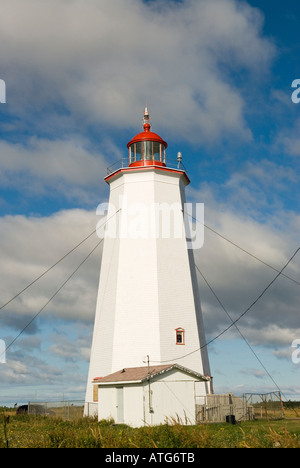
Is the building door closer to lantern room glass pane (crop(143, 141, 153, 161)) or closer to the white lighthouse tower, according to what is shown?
the white lighthouse tower

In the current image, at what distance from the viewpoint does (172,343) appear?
94.4 feet

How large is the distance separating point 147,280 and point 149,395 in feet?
23.0

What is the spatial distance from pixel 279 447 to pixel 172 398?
14.8 metres

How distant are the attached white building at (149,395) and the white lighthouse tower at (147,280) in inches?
75.6

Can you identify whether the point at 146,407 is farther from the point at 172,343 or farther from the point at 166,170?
the point at 166,170

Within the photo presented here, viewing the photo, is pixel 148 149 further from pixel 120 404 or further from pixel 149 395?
pixel 120 404

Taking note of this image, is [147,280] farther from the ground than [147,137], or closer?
closer

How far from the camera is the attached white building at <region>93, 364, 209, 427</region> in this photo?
24891mm

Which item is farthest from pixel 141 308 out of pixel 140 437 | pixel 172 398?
pixel 140 437

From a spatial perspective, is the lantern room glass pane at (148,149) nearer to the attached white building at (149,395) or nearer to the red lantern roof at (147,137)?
the red lantern roof at (147,137)

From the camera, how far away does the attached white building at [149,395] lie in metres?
24.9

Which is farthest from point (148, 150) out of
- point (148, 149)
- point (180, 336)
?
point (180, 336)

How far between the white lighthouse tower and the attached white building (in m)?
1.92

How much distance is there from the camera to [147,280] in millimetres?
29500
